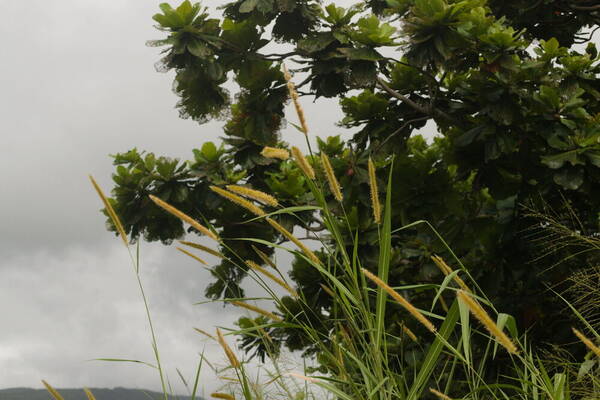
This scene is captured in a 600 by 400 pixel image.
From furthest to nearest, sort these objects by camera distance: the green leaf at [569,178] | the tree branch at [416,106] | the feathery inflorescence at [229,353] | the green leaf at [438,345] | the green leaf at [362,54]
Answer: the tree branch at [416,106] → the green leaf at [362,54] → the green leaf at [569,178] → the feathery inflorescence at [229,353] → the green leaf at [438,345]

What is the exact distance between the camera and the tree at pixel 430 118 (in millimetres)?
4430

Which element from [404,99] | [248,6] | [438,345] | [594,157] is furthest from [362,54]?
[438,345]

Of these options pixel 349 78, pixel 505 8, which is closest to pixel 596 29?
pixel 505 8

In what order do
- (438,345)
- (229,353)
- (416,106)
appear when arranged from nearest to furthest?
(438,345) < (229,353) < (416,106)

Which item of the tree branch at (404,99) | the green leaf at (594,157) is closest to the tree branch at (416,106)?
the tree branch at (404,99)

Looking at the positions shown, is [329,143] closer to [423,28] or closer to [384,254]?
[423,28]

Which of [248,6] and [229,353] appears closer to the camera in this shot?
[229,353]

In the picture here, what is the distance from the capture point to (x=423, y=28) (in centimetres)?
450

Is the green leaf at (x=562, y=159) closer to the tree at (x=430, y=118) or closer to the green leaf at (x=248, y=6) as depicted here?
the tree at (x=430, y=118)

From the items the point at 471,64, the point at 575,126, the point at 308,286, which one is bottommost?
the point at 308,286

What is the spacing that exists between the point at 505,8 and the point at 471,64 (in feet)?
4.95

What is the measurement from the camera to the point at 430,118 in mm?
4965

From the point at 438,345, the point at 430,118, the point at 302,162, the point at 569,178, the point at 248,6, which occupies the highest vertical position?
the point at 248,6

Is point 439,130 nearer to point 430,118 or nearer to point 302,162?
point 430,118
